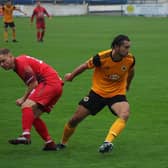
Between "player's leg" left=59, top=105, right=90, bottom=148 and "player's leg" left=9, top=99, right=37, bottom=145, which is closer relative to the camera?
"player's leg" left=9, top=99, right=37, bottom=145

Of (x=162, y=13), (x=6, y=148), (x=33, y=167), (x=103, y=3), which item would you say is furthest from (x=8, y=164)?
(x=103, y=3)

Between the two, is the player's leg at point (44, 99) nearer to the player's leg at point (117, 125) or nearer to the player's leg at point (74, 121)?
the player's leg at point (74, 121)

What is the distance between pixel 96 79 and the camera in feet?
32.4

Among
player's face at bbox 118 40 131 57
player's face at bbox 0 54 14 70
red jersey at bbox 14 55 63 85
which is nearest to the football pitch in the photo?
red jersey at bbox 14 55 63 85

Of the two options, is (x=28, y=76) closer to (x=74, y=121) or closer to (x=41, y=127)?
(x=41, y=127)

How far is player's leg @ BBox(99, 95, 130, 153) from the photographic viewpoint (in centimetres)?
920

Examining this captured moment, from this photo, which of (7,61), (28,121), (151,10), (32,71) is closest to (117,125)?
(28,121)

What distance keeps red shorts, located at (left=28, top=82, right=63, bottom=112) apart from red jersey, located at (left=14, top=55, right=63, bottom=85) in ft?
Answer: 0.25

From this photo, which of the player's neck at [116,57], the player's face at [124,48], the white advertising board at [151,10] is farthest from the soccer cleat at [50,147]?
the white advertising board at [151,10]

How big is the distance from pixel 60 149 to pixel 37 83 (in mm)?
1113

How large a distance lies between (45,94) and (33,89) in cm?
22

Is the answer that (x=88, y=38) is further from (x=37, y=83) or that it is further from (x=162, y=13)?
(x=162, y=13)

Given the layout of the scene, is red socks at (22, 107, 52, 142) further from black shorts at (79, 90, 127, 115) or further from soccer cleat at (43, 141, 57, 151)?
black shorts at (79, 90, 127, 115)

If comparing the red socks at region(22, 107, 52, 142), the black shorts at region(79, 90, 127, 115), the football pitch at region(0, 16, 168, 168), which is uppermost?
the black shorts at region(79, 90, 127, 115)
